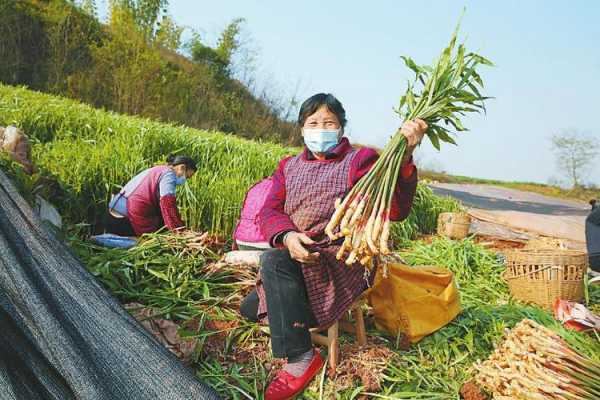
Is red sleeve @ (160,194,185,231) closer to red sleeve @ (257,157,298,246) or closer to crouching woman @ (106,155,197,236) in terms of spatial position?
crouching woman @ (106,155,197,236)

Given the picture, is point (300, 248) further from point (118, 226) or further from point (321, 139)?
point (118, 226)

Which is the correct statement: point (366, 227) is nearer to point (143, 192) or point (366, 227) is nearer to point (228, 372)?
point (228, 372)

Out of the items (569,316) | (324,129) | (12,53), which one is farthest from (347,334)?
(12,53)

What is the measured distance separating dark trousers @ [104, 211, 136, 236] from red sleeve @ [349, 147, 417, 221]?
222 centimetres

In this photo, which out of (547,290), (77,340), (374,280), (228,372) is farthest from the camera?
(547,290)

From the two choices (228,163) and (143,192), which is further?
(228,163)

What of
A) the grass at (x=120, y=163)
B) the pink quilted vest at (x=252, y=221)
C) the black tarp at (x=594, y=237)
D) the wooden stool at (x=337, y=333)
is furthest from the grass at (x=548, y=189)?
the wooden stool at (x=337, y=333)

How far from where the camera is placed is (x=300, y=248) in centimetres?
190

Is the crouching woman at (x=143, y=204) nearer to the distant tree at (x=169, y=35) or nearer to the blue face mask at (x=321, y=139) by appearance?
the blue face mask at (x=321, y=139)

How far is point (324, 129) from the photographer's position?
213 centimetres

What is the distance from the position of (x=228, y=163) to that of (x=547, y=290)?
3.32 metres

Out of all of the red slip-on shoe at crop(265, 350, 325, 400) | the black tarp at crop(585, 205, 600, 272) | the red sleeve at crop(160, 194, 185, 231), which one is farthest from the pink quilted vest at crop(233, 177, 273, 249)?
the black tarp at crop(585, 205, 600, 272)

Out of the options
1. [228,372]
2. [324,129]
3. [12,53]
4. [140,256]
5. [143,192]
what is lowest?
[228,372]

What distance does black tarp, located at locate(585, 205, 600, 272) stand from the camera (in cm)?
375
